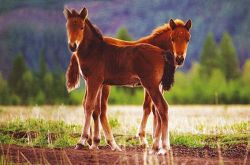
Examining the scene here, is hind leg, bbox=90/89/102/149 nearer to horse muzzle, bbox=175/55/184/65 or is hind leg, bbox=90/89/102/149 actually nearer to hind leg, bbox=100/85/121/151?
hind leg, bbox=100/85/121/151

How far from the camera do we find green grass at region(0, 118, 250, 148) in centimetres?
952

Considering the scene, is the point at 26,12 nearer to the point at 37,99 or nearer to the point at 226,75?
the point at 37,99

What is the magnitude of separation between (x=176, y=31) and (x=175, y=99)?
2418 centimetres

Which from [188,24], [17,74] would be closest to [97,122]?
[188,24]

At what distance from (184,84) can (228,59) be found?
117 inches

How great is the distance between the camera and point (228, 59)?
113ft

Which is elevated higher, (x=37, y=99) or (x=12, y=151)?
(x=37, y=99)

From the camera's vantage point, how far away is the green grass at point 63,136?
9.52 m

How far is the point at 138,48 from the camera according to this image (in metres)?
8.36

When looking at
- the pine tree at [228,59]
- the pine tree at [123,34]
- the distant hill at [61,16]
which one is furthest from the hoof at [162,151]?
the pine tree at [228,59]

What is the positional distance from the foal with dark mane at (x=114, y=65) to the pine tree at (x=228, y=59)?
26.2m

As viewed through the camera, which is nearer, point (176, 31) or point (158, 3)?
point (176, 31)

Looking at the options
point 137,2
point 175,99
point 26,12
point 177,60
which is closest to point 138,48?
point 177,60

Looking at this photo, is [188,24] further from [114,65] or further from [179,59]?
[114,65]
